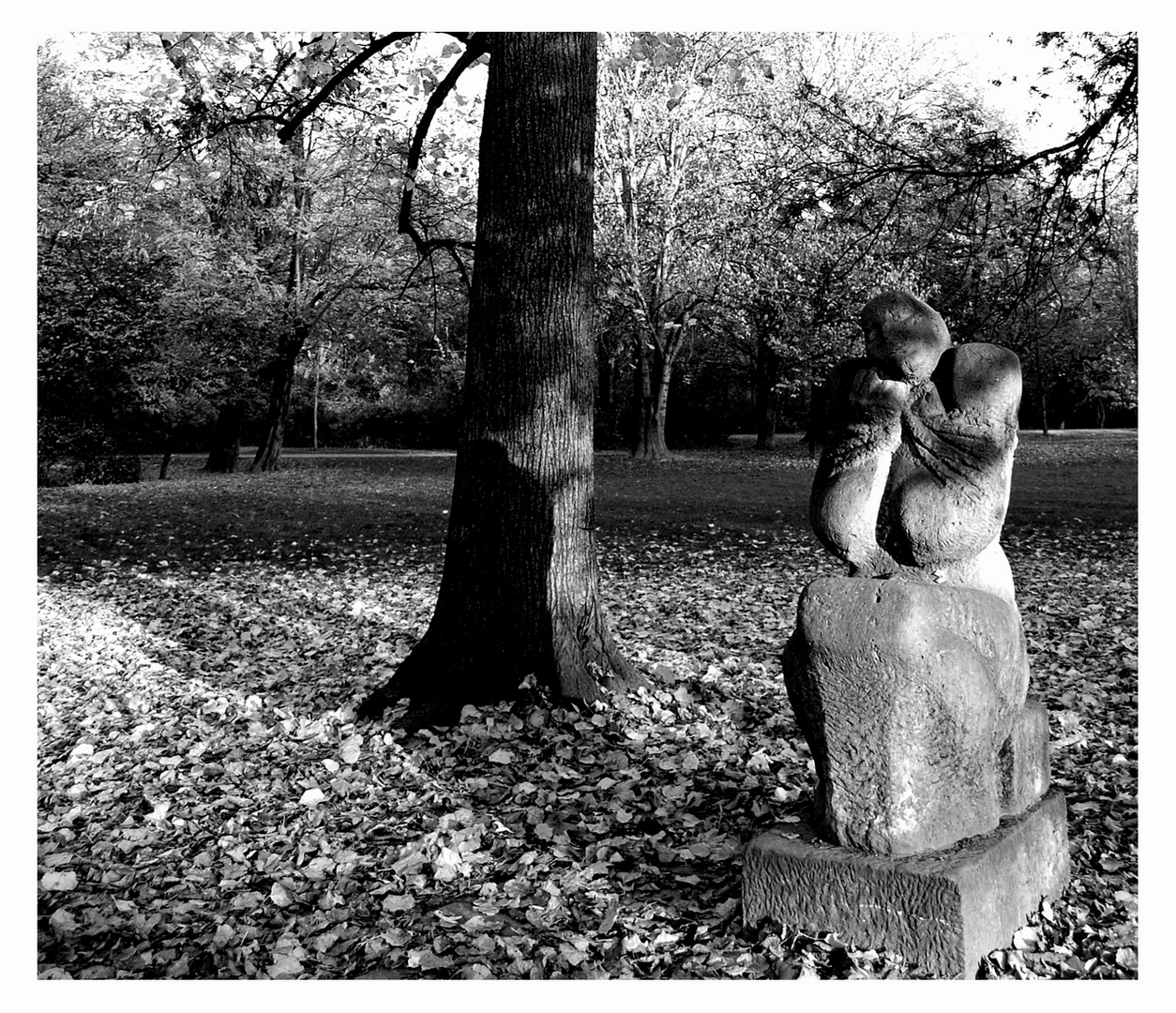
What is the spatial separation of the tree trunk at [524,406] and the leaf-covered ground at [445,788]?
12.8 inches

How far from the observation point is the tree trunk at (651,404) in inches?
1005

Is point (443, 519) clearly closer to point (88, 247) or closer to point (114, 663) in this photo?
point (114, 663)

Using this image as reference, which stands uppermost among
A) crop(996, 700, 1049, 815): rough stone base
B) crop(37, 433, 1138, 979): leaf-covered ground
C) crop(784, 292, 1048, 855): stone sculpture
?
Answer: crop(784, 292, 1048, 855): stone sculpture

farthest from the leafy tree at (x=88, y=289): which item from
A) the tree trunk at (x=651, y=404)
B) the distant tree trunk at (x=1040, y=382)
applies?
the distant tree trunk at (x=1040, y=382)

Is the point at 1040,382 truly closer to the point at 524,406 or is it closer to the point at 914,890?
the point at 524,406

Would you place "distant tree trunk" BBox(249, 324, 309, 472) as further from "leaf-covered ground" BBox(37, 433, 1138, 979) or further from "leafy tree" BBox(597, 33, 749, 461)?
"leaf-covered ground" BBox(37, 433, 1138, 979)

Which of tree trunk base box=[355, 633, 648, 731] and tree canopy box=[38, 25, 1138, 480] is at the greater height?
tree canopy box=[38, 25, 1138, 480]

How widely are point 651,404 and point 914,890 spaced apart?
76.2ft

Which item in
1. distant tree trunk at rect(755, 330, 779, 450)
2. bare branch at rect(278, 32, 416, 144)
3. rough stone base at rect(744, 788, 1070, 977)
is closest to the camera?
rough stone base at rect(744, 788, 1070, 977)

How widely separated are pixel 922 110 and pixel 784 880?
72.5 feet

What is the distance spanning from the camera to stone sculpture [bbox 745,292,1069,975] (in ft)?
11.0

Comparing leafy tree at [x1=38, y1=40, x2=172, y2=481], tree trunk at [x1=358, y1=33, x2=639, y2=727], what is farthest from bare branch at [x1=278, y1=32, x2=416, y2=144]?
leafy tree at [x1=38, y1=40, x2=172, y2=481]

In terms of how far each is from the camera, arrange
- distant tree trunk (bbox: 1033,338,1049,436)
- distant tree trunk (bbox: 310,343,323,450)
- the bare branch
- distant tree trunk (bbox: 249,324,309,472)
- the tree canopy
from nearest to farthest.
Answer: the bare branch < the tree canopy < distant tree trunk (bbox: 249,324,309,472) < distant tree trunk (bbox: 1033,338,1049,436) < distant tree trunk (bbox: 310,343,323,450)

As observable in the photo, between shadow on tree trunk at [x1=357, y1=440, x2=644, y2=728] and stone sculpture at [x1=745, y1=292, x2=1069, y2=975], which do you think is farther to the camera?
shadow on tree trunk at [x1=357, y1=440, x2=644, y2=728]
